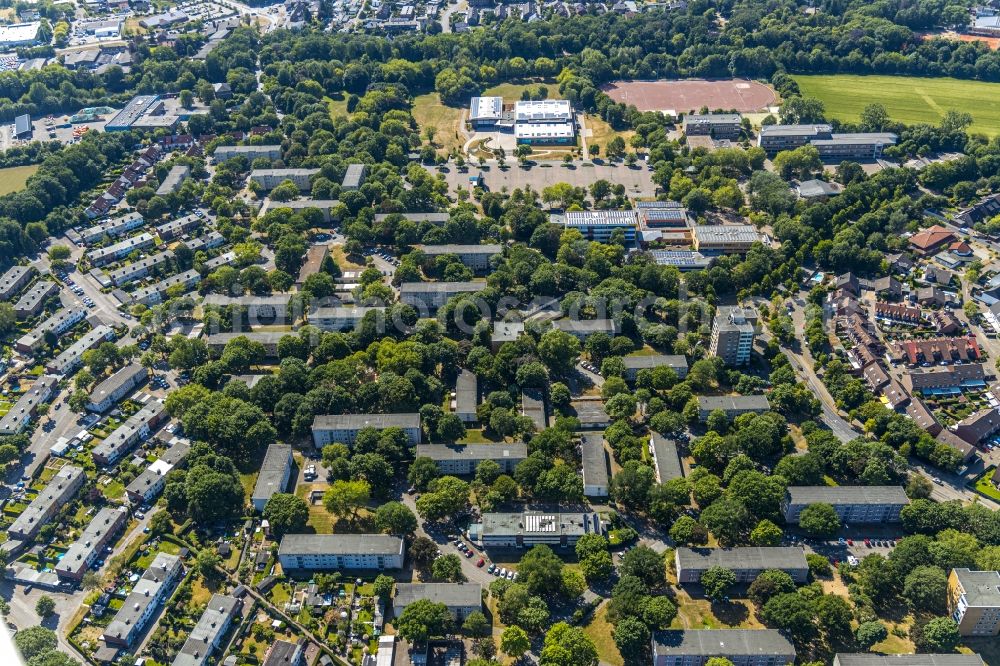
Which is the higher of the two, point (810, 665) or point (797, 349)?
point (797, 349)

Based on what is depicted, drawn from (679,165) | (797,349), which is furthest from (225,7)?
(797,349)

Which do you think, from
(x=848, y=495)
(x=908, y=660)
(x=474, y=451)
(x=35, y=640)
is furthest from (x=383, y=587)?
(x=848, y=495)

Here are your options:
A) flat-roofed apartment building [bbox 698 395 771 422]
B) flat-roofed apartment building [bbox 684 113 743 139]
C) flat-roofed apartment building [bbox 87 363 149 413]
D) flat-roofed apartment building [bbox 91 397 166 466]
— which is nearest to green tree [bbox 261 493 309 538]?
flat-roofed apartment building [bbox 91 397 166 466]

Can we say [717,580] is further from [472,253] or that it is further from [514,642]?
[472,253]

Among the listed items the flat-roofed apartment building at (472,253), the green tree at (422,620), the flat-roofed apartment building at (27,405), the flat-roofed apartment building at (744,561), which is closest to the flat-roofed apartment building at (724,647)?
the flat-roofed apartment building at (744,561)

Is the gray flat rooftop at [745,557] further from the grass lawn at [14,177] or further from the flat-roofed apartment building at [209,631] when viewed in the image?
the grass lawn at [14,177]

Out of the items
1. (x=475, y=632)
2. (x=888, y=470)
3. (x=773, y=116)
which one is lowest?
(x=475, y=632)

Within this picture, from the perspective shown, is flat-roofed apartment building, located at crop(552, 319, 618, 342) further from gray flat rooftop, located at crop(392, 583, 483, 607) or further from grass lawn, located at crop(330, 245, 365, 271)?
gray flat rooftop, located at crop(392, 583, 483, 607)

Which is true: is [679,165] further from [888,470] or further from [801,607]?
[801,607]
